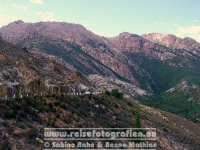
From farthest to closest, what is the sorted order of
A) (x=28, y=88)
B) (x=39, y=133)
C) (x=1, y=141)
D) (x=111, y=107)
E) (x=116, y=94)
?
(x=116, y=94) → (x=111, y=107) → (x=28, y=88) → (x=39, y=133) → (x=1, y=141)

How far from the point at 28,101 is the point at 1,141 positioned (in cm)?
1387

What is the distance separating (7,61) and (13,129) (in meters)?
49.2

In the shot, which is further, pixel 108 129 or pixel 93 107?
pixel 93 107

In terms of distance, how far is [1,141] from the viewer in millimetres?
36031

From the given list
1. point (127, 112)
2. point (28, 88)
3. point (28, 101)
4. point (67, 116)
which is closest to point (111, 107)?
point (127, 112)

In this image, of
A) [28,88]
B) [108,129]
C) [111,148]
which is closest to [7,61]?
[28,88]

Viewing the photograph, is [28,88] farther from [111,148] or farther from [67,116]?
[111,148]

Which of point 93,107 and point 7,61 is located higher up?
point 7,61

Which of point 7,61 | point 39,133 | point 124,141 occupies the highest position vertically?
point 7,61

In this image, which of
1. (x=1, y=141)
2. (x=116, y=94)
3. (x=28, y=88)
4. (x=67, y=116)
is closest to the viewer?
(x=1, y=141)

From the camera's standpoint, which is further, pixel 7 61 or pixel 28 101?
pixel 7 61

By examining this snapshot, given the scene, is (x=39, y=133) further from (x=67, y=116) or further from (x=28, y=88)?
(x=28, y=88)

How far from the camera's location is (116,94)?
11344 cm

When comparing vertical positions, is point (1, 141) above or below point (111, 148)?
above
